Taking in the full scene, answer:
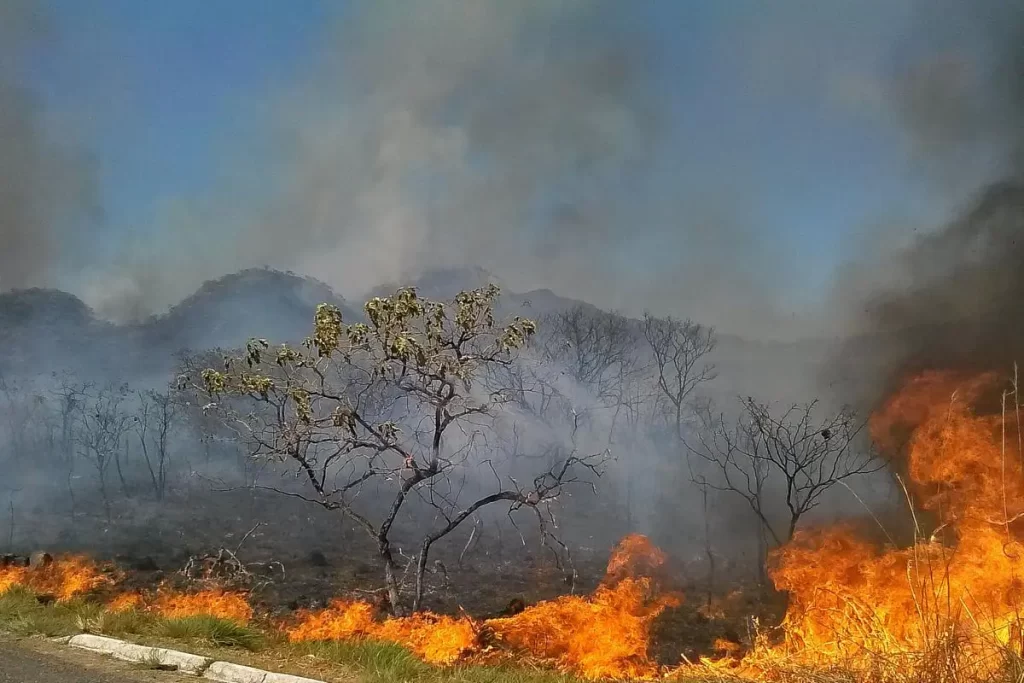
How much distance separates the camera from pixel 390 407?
12.0 metres

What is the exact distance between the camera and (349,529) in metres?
12.0

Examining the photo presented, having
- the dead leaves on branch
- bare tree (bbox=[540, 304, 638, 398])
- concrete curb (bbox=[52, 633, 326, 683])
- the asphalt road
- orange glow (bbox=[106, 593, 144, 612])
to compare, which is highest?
bare tree (bbox=[540, 304, 638, 398])

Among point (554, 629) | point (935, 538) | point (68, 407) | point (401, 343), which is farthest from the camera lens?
point (68, 407)

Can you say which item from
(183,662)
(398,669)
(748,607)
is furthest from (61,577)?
(748,607)

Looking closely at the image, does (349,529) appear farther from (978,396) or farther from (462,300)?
(978,396)

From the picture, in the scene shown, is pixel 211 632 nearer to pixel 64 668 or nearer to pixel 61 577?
pixel 64 668

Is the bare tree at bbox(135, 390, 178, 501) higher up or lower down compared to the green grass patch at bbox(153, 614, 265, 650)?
higher up

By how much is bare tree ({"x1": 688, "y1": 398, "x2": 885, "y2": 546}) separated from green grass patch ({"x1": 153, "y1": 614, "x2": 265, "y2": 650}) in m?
8.46

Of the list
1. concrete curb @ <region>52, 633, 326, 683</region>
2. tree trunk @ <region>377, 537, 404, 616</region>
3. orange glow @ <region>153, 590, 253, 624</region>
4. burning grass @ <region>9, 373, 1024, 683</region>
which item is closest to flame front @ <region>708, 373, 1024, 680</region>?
burning grass @ <region>9, 373, 1024, 683</region>

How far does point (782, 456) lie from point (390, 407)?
7.13m

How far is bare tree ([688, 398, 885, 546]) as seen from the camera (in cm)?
1184

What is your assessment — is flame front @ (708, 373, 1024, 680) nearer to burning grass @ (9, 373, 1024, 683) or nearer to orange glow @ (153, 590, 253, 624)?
burning grass @ (9, 373, 1024, 683)

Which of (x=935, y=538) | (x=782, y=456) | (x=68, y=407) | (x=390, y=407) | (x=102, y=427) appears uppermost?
(x=68, y=407)

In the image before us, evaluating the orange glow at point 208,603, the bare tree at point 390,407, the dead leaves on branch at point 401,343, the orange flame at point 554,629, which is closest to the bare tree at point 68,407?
the orange glow at point 208,603
